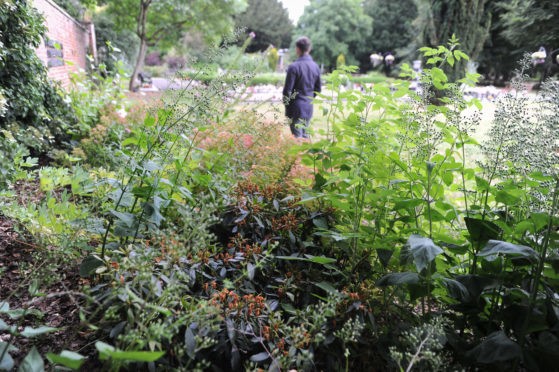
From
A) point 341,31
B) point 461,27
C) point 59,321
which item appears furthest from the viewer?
point 341,31

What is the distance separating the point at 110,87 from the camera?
484 cm

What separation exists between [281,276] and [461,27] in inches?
543

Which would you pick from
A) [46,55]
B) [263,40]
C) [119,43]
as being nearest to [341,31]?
[263,40]

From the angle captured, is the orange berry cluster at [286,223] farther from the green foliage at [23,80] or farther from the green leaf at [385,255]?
the green foliage at [23,80]

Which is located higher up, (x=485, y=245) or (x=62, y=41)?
(x=62, y=41)

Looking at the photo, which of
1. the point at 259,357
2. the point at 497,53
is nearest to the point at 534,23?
the point at 497,53

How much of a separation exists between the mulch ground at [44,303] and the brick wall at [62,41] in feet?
11.9

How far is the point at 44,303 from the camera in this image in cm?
155

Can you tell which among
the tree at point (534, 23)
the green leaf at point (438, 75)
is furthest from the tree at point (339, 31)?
the green leaf at point (438, 75)

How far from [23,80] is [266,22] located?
50.1 meters

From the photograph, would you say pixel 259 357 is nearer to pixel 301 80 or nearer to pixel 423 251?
pixel 423 251

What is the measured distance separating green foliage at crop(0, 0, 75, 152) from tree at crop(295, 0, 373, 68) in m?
45.5

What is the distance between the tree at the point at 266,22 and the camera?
4747cm

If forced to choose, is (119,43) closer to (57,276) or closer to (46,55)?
(46,55)
